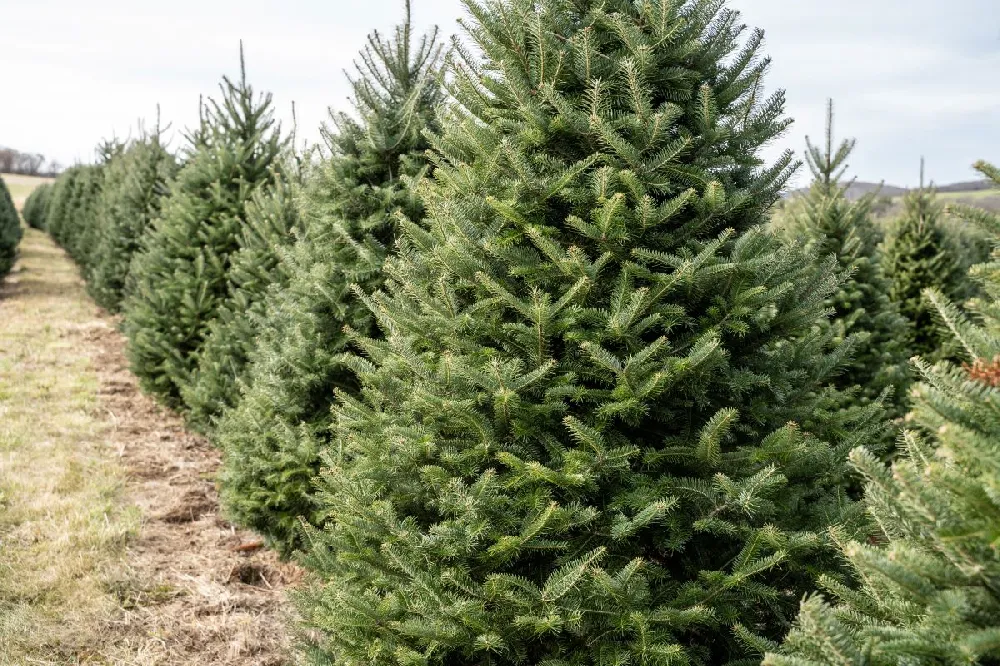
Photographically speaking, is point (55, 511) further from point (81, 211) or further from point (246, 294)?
point (81, 211)

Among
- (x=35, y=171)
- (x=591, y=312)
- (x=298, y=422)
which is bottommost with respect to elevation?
(x=298, y=422)

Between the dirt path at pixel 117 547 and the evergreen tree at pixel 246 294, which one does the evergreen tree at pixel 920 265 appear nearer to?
the evergreen tree at pixel 246 294

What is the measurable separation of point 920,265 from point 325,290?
9860 millimetres

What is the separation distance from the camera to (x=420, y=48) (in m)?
6.02

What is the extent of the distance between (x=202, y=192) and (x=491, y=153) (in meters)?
7.58

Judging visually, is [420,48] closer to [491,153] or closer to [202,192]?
[491,153]

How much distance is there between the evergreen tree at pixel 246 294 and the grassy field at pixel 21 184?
222ft

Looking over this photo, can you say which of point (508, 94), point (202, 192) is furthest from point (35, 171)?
point (508, 94)

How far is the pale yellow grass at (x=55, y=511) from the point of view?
429cm

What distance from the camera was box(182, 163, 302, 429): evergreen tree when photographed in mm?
7406

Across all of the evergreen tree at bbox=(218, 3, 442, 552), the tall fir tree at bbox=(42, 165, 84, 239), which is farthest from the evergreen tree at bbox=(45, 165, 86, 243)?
the evergreen tree at bbox=(218, 3, 442, 552)

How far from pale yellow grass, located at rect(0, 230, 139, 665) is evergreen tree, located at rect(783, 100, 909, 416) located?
21.2ft

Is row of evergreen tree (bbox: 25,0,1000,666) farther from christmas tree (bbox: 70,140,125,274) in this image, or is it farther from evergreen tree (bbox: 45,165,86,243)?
evergreen tree (bbox: 45,165,86,243)

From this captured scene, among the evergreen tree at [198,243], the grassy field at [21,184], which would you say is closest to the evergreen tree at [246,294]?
the evergreen tree at [198,243]
